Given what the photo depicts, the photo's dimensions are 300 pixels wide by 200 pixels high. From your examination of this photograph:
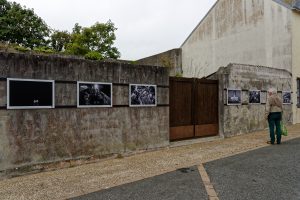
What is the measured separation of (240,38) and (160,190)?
610 inches

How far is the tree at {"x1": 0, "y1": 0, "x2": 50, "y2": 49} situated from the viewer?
27734mm

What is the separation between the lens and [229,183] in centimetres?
518

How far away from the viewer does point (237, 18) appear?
1848 cm

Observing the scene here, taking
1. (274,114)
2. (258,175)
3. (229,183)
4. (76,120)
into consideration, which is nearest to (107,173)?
(76,120)

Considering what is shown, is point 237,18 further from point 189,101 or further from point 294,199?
point 294,199

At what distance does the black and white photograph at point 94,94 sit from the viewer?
23.0 ft

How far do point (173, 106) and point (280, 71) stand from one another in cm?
794

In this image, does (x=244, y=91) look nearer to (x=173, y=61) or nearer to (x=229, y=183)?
(x=229, y=183)

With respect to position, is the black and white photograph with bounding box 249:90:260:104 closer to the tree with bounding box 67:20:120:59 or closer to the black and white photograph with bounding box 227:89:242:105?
the black and white photograph with bounding box 227:89:242:105

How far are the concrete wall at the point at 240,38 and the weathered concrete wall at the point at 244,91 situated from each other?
2.49 metres

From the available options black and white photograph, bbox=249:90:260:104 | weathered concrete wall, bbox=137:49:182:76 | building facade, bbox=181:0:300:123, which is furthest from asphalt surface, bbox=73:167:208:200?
weathered concrete wall, bbox=137:49:182:76

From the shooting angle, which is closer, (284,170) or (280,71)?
(284,170)

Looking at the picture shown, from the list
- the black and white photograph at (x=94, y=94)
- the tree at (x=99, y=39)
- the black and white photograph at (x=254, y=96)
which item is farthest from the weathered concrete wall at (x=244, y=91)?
the tree at (x=99, y=39)

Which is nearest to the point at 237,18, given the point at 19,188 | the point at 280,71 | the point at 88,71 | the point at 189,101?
the point at 280,71
